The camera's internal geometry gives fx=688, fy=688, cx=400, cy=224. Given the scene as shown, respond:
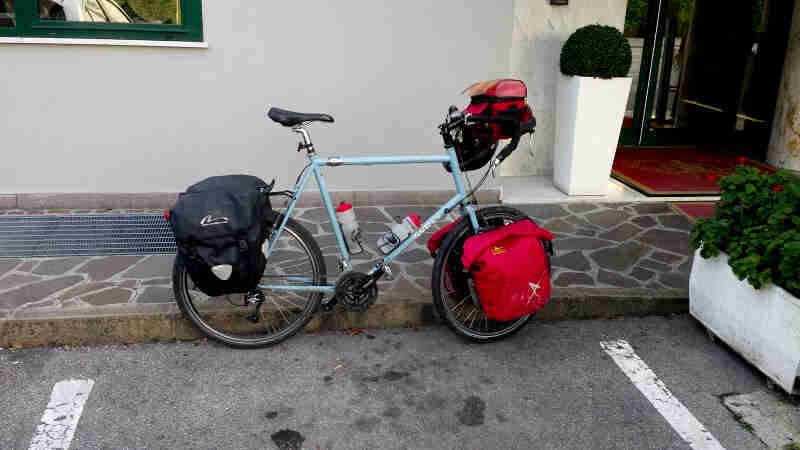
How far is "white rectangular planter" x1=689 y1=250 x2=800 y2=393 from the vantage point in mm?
3510

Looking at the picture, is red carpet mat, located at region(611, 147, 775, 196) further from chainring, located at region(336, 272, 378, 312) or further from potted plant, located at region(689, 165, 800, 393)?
chainring, located at region(336, 272, 378, 312)

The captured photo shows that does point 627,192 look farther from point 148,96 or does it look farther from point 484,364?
point 148,96

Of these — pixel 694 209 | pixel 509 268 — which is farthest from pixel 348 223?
pixel 694 209

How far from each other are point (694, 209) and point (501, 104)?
3.44 meters

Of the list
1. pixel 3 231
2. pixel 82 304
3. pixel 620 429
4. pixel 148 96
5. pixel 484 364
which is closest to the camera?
pixel 620 429

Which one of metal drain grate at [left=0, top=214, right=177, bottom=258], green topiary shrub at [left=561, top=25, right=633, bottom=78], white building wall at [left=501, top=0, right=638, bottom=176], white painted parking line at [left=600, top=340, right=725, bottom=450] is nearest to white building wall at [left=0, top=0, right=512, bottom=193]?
metal drain grate at [left=0, top=214, right=177, bottom=258]

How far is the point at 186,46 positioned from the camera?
5676 millimetres

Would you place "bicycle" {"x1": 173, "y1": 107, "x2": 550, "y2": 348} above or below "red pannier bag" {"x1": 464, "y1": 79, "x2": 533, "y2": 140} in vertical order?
below

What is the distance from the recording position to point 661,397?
359 cm

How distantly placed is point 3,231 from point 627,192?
5.52 meters

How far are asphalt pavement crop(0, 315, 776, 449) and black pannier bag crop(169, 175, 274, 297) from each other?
583mm

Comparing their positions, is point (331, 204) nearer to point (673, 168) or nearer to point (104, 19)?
point (104, 19)

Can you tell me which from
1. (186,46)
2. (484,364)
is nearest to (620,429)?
(484,364)

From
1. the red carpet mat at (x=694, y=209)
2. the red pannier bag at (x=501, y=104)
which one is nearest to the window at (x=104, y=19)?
the red pannier bag at (x=501, y=104)
